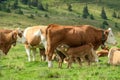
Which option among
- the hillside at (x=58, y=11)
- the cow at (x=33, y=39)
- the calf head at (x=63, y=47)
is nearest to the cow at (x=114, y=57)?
the calf head at (x=63, y=47)

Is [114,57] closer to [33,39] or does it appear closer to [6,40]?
[33,39]

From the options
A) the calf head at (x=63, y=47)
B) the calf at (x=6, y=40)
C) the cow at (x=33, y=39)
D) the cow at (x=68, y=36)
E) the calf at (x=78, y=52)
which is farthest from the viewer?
the cow at (x=33, y=39)

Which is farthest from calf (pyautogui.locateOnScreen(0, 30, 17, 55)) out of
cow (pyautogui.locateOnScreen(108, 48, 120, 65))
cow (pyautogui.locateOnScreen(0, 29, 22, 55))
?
cow (pyautogui.locateOnScreen(108, 48, 120, 65))

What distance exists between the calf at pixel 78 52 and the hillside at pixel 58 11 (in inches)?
3295

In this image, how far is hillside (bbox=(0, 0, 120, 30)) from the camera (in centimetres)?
11268

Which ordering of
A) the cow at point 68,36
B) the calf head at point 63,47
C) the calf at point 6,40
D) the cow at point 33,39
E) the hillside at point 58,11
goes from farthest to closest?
the hillside at point 58,11 → the cow at point 33,39 → the calf at point 6,40 → the cow at point 68,36 → the calf head at point 63,47

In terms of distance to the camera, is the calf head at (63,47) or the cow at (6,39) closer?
the calf head at (63,47)

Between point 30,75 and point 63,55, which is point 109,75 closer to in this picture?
point 30,75

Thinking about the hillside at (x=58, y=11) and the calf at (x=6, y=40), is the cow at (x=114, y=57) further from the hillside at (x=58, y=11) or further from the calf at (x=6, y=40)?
the hillside at (x=58, y=11)

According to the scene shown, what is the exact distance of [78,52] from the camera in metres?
17.8

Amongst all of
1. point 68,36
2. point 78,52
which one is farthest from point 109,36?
point 78,52

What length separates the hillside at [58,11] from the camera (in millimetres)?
112675

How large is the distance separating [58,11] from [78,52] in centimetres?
13505

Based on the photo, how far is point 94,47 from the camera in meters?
19.7
